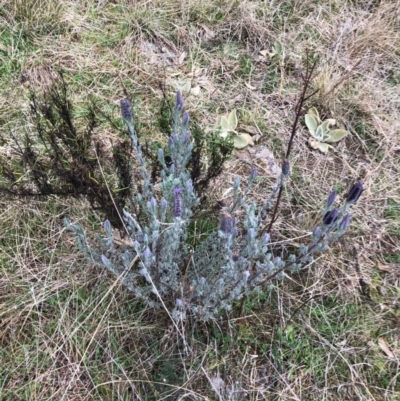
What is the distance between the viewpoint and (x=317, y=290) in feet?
6.97

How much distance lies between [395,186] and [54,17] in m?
2.34

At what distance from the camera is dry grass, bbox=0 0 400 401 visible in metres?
1.89

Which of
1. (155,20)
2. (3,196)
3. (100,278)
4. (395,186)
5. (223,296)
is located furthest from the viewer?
(155,20)

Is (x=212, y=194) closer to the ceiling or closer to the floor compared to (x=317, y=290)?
closer to the ceiling

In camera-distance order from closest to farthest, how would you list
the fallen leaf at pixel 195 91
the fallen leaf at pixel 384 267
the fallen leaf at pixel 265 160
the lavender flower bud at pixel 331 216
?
the lavender flower bud at pixel 331 216 → the fallen leaf at pixel 384 267 → the fallen leaf at pixel 265 160 → the fallen leaf at pixel 195 91

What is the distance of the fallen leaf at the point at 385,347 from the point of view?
78.0 inches

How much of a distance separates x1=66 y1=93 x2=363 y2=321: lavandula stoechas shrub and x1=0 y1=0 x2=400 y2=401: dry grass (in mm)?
144

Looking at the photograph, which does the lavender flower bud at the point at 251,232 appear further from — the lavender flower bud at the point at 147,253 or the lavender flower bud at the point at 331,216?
the lavender flower bud at the point at 147,253

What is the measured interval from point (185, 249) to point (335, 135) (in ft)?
4.09

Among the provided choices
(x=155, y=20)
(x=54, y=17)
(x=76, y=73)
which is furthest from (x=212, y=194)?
(x=54, y=17)

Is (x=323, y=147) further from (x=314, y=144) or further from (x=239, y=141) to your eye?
(x=239, y=141)

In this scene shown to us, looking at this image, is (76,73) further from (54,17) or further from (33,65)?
(54,17)

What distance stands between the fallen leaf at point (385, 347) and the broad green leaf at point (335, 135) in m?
1.14

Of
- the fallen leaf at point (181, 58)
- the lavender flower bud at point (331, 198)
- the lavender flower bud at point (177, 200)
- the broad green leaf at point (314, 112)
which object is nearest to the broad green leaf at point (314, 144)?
the broad green leaf at point (314, 112)
